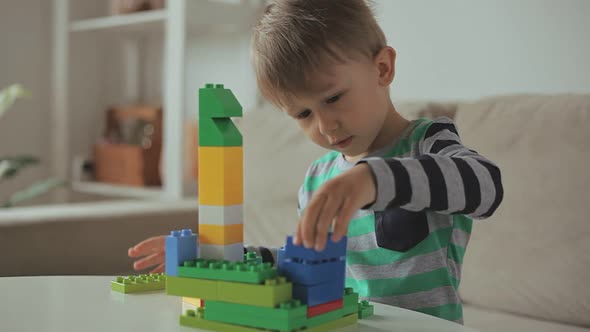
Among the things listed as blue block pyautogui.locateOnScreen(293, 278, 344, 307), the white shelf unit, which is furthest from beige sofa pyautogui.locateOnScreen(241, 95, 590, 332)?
the white shelf unit

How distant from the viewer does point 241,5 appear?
2.77 metres

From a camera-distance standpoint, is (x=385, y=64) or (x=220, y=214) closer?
(x=220, y=214)

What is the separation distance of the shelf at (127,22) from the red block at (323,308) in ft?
7.07

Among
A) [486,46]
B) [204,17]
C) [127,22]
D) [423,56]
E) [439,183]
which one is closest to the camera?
[439,183]

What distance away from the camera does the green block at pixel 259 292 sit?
681 mm

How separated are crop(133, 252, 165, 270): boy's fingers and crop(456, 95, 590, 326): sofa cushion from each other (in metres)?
0.79

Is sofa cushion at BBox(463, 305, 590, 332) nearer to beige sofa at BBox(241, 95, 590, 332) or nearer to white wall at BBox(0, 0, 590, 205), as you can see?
beige sofa at BBox(241, 95, 590, 332)

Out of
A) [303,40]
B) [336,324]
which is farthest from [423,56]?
[336,324]

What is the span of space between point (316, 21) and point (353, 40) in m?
0.06

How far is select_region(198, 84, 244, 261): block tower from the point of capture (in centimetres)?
75

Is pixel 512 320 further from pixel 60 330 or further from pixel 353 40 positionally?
pixel 60 330

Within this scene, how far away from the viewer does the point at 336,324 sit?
0.75 meters

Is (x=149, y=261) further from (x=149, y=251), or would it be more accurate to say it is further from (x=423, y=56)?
(x=423, y=56)

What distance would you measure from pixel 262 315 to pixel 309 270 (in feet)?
0.20
